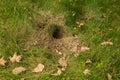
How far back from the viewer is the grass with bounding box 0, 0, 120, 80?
156 inches

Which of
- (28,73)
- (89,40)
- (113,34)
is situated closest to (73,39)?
(89,40)

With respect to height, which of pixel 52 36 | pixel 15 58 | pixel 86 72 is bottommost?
pixel 86 72

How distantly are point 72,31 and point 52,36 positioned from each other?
1.07 feet

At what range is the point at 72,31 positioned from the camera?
4535mm

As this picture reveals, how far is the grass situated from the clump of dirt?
96 mm

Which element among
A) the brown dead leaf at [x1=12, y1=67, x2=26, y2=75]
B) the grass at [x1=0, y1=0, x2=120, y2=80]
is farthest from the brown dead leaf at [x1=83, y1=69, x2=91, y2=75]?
the brown dead leaf at [x1=12, y1=67, x2=26, y2=75]

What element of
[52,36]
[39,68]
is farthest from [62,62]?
[52,36]

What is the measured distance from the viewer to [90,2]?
16.0 ft

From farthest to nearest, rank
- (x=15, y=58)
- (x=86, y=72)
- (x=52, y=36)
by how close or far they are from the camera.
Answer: (x=52, y=36), (x=15, y=58), (x=86, y=72)

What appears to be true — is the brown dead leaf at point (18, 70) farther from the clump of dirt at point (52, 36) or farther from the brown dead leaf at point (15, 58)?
the clump of dirt at point (52, 36)

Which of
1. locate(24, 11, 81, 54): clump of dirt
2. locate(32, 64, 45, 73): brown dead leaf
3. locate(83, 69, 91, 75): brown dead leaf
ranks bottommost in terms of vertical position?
locate(83, 69, 91, 75): brown dead leaf

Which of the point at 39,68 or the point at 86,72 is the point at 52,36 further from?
the point at 86,72

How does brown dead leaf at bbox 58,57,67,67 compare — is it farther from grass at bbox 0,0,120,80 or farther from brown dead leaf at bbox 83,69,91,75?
brown dead leaf at bbox 83,69,91,75

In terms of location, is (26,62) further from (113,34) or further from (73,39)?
(113,34)
